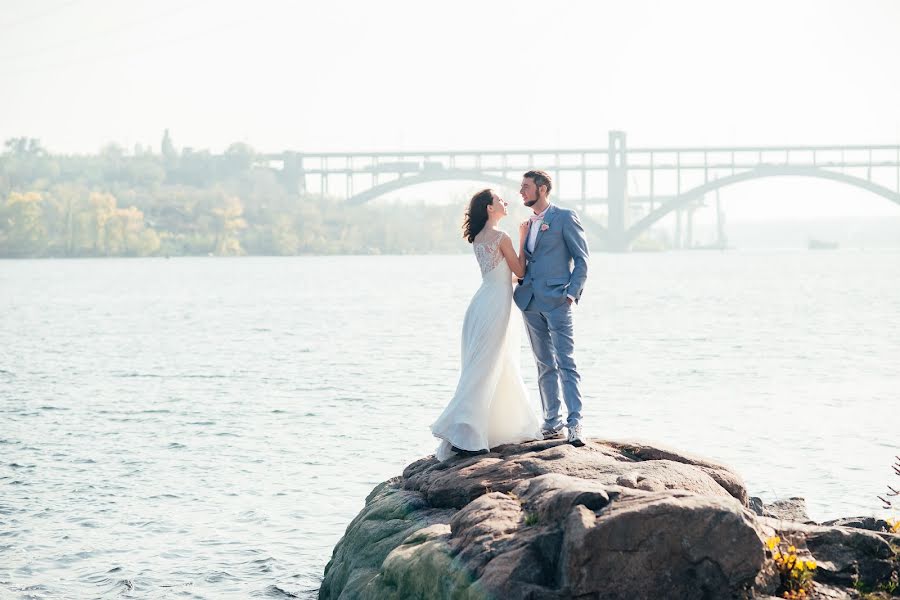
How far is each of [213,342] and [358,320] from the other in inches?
273

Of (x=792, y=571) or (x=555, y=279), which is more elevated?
(x=555, y=279)

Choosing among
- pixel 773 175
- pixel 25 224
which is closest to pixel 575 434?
pixel 773 175

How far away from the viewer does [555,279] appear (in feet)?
19.7

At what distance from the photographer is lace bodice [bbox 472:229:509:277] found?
605 cm

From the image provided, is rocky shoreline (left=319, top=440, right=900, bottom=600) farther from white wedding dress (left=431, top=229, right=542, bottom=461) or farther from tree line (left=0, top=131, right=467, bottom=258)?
tree line (left=0, top=131, right=467, bottom=258)

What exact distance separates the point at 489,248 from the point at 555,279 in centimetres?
38

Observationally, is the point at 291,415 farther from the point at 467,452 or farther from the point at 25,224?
the point at 25,224

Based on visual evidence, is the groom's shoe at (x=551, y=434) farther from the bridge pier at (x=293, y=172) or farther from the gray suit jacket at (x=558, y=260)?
the bridge pier at (x=293, y=172)

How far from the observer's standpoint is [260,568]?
7215 millimetres

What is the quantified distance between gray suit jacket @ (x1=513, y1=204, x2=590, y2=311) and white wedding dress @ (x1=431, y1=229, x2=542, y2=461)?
7.0 inches

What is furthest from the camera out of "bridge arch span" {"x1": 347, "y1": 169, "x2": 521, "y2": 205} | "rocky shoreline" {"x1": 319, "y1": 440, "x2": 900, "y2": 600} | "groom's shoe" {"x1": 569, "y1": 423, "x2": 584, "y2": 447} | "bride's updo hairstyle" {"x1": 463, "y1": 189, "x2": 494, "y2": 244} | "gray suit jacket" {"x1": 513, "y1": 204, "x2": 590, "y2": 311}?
"bridge arch span" {"x1": 347, "y1": 169, "x2": 521, "y2": 205}

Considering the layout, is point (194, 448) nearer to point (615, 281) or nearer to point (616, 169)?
point (615, 281)

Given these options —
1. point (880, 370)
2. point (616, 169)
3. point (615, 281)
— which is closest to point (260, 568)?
point (880, 370)

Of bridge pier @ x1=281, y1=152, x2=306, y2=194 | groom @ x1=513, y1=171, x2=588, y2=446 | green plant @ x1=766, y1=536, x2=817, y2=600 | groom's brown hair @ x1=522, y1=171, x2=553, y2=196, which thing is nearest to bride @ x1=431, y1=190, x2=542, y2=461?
groom @ x1=513, y1=171, x2=588, y2=446
